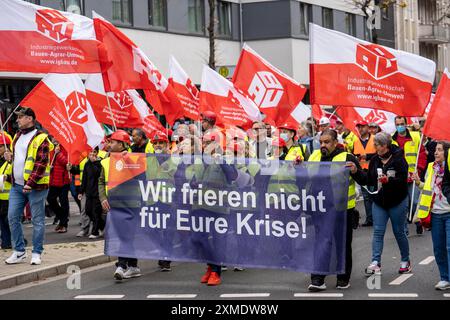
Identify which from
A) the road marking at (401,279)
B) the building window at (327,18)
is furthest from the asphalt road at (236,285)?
the building window at (327,18)

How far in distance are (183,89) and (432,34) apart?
51145 millimetres

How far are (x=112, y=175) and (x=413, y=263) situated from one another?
13.0 ft

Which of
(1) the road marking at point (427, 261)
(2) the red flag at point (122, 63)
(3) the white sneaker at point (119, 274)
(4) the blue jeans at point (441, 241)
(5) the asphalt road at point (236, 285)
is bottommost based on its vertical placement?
(1) the road marking at point (427, 261)

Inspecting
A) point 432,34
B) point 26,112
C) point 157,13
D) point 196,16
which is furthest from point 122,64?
point 432,34

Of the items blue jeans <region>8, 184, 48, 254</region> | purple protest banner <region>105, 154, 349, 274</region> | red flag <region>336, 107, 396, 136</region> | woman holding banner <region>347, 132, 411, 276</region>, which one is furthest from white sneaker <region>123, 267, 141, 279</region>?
red flag <region>336, 107, 396, 136</region>

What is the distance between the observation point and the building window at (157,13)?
1339 inches

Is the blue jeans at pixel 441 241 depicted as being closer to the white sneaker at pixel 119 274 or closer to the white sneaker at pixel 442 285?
the white sneaker at pixel 442 285

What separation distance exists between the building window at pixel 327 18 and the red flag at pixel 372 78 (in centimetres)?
3207

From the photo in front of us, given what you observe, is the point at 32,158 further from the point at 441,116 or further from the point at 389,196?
the point at 441,116

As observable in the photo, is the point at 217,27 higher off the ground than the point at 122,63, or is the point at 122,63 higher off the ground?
the point at 217,27

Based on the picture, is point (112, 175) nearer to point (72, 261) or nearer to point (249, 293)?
point (72, 261)

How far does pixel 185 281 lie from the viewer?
11.1m

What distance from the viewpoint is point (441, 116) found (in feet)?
35.1
